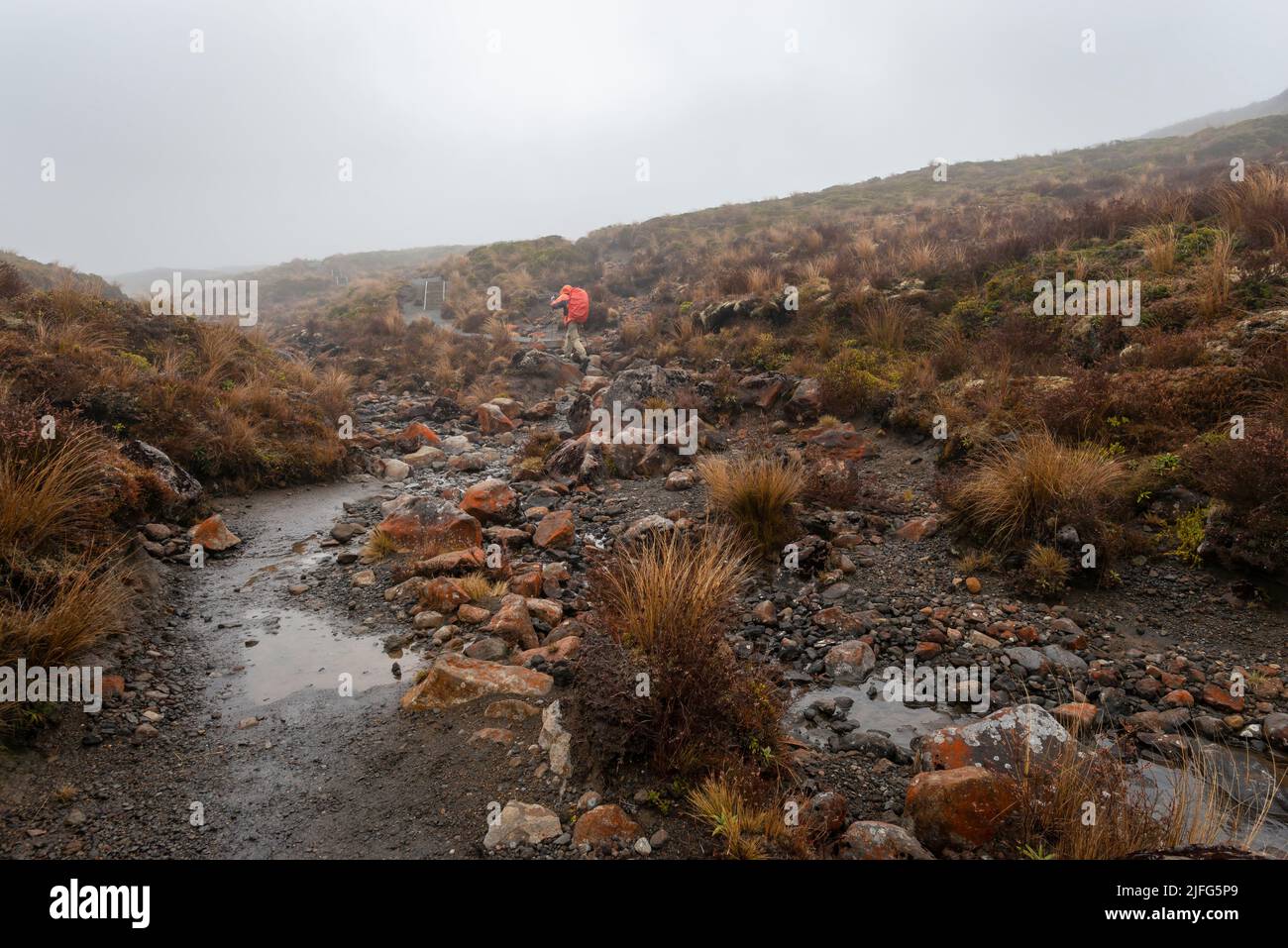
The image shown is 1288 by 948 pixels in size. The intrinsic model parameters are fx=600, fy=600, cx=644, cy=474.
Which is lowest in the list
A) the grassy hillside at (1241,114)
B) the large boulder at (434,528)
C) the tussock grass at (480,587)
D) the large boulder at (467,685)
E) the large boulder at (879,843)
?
the large boulder at (879,843)

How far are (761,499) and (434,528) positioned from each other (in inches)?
139

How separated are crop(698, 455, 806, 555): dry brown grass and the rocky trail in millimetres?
294

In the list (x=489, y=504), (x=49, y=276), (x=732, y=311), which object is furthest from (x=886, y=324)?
(x=49, y=276)

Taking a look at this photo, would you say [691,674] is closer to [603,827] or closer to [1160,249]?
[603,827]

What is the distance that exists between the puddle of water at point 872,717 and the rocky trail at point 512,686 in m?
0.02

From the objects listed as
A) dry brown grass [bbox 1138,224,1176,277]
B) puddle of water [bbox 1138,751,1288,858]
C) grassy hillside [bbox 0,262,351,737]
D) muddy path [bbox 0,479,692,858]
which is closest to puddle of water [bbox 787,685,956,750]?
puddle of water [bbox 1138,751,1288,858]

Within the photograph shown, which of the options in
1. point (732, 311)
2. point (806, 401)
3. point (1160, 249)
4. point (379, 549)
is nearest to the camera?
point (379, 549)

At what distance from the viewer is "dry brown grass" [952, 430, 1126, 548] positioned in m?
5.12

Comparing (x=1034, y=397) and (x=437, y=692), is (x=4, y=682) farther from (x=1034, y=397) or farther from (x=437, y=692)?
(x=1034, y=397)

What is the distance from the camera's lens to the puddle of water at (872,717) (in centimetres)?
375

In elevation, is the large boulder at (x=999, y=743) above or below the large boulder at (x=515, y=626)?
below

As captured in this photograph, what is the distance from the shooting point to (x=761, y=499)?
6.25 m
